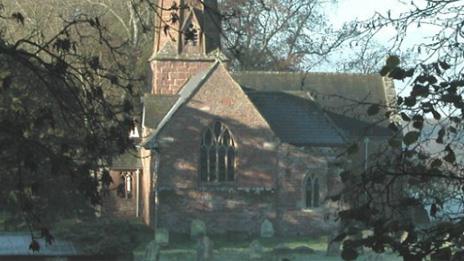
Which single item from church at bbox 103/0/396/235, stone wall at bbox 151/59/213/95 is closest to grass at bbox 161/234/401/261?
church at bbox 103/0/396/235

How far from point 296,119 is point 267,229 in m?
5.52

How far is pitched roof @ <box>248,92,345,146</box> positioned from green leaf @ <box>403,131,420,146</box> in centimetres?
3511

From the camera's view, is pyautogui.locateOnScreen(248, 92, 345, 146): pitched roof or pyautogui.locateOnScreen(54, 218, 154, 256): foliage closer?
pyautogui.locateOnScreen(54, 218, 154, 256): foliage

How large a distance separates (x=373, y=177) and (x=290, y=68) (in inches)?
2016

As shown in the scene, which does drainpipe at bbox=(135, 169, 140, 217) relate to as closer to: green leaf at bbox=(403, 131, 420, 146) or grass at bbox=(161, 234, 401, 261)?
grass at bbox=(161, 234, 401, 261)

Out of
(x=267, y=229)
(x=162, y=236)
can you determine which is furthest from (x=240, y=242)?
(x=162, y=236)

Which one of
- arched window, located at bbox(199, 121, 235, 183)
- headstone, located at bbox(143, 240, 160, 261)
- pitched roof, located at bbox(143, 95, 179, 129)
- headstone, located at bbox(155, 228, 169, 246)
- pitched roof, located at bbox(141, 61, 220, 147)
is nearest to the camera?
headstone, located at bbox(143, 240, 160, 261)

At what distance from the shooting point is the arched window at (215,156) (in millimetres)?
41031

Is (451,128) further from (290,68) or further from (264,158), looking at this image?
(290,68)

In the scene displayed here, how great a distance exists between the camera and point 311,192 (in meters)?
42.2

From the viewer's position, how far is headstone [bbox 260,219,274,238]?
40.4 meters

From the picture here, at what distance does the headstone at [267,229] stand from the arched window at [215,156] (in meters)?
2.29

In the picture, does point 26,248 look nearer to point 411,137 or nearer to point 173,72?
point 411,137

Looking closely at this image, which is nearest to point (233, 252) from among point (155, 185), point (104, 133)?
point (155, 185)
